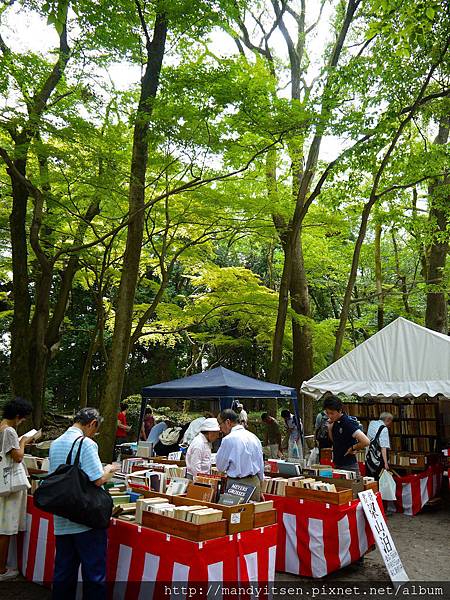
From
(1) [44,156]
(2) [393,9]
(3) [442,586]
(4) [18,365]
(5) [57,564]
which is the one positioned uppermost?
(2) [393,9]

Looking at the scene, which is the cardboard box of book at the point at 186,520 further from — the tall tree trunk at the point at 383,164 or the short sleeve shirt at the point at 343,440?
the tall tree trunk at the point at 383,164

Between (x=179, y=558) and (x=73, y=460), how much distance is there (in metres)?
0.92

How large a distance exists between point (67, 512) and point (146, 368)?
1929cm

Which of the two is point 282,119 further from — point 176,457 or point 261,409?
point 261,409

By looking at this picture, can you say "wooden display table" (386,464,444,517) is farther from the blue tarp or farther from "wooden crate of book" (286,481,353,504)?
"wooden crate of book" (286,481,353,504)

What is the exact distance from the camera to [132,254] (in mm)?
8180

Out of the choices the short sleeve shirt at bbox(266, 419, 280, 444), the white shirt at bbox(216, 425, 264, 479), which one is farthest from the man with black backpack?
the short sleeve shirt at bbox(266, 419, 280, 444)

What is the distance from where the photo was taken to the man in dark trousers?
5492 millimetres

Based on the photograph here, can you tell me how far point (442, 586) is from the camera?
14.8 ft

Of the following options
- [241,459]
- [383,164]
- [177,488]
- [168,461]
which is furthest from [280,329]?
[177,488]

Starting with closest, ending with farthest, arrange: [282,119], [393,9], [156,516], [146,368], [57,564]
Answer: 1. [57,564]
2. [156,516]
3. [393,9]
4. [282,119]
5. [146,368]

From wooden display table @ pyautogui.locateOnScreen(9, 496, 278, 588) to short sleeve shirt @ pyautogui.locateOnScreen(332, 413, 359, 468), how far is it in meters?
2.12

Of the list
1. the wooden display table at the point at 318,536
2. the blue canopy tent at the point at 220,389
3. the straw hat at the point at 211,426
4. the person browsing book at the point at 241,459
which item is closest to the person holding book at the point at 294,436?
the blue canopy tent at the point at 220,389

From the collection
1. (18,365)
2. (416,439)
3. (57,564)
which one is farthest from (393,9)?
(18,365)
